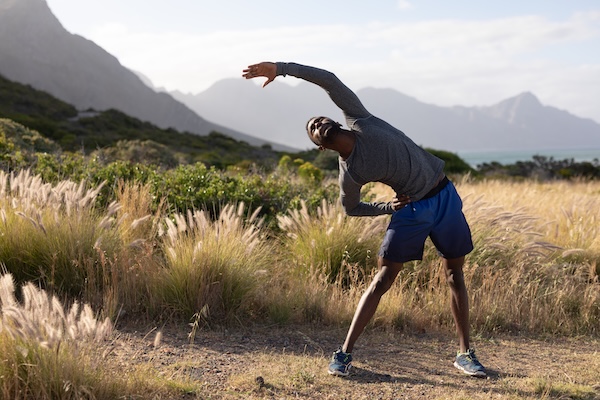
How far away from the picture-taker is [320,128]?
4129 mm

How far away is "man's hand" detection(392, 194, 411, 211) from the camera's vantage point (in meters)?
4.22

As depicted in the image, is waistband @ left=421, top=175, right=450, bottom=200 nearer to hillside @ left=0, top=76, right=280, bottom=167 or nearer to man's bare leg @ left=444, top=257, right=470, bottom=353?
man's bare leg @ left=444, top=257, right=470, bottom=353

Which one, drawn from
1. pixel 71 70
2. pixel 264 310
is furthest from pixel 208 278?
pixel 71 70

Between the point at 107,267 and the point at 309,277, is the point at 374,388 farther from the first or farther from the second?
the point at 107,267

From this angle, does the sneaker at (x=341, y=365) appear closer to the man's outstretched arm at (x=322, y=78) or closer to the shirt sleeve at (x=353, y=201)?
the shirt sleeve at (x=353, y=201)

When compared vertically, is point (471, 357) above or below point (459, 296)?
below

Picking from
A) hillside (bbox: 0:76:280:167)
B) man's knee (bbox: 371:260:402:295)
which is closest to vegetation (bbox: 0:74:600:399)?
man's knee (bbox: 371:260:402:295)

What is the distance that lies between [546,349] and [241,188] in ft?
15.0

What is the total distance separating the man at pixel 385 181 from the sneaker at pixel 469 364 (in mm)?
711

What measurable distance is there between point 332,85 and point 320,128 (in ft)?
1.14

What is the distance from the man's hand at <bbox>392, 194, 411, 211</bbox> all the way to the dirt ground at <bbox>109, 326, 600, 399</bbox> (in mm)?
1264

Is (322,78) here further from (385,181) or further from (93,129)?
(93,129)

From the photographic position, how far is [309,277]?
6547mm

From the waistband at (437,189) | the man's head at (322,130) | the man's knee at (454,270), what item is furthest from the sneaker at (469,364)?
the man's head at (322,130)
